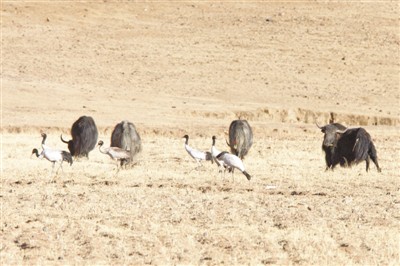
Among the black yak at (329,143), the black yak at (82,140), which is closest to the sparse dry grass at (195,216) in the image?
the black yak at (329,143)

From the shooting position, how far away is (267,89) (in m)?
38.9

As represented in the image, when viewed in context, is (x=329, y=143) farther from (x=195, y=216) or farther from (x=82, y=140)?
(x=195, y=216)

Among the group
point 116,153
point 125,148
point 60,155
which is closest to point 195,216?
point 60,155

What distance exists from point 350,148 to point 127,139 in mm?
4561

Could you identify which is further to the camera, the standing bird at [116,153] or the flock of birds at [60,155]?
the standing bird at [116,153]

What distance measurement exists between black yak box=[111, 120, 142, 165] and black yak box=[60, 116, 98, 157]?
1.29m

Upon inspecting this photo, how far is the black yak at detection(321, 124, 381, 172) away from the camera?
20016 millimetres

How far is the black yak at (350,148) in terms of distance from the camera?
2002cm

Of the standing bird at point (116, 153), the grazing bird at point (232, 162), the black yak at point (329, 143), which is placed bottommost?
the grazing bird at point (232, 162)

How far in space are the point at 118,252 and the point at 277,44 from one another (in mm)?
34798

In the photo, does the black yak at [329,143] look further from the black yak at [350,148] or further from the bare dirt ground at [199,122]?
the bare dirt ground at [199,122]

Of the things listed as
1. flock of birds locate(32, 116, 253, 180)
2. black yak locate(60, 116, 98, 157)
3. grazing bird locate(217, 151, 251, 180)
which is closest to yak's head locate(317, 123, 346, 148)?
flock of birds locate(32, 116, 253, 180)

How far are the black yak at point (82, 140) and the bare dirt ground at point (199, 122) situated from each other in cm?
40

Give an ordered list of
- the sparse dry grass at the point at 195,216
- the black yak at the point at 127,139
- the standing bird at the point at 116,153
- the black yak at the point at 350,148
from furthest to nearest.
Result: the black yak at the point at 127,139 → the black yak at the point at 350,148 → the standing bird at the point at 116,153 → the sparse dry grass at the point at 195,216
